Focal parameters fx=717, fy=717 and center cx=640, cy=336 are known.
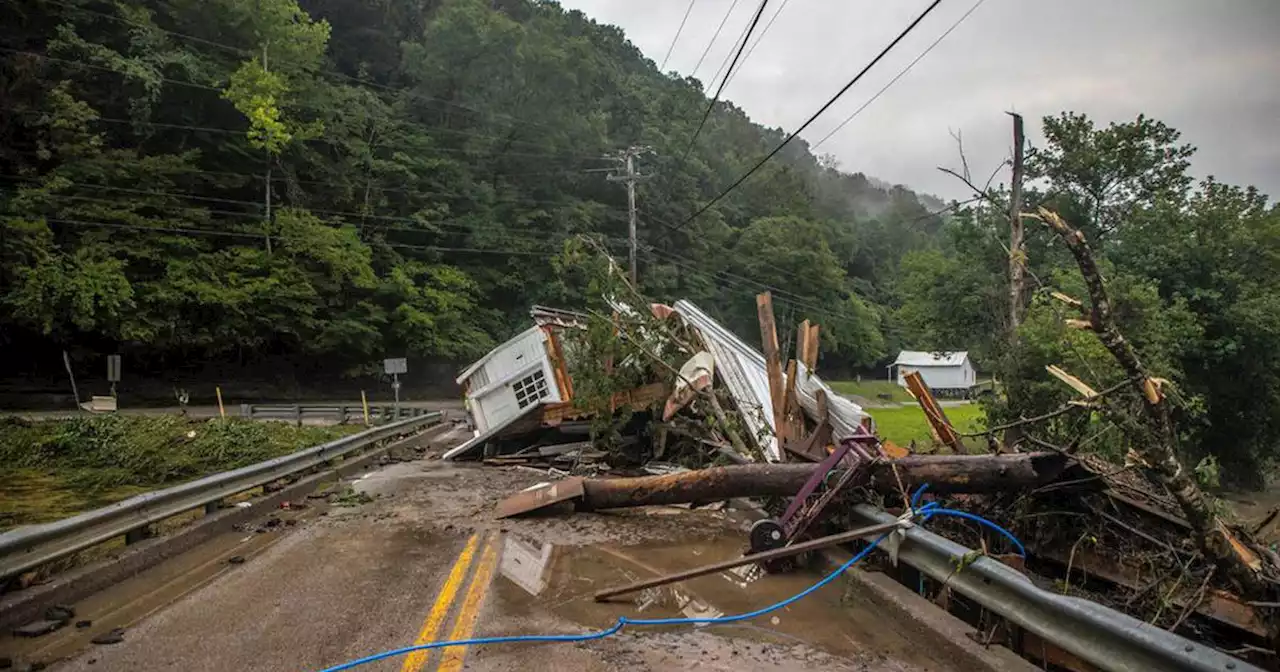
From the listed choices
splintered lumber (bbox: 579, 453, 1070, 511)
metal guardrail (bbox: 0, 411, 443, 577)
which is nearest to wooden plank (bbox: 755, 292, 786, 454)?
splintered lumber (bbox: 579, 453, 1070, 511)

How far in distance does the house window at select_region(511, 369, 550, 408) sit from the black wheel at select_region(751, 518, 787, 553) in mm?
10288

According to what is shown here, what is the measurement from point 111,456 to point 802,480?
39.5 ft

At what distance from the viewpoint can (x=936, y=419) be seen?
8.23 meters

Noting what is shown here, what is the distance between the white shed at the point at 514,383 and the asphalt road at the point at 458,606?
25.4 feet

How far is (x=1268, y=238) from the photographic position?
22594 mm

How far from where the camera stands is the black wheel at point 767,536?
607cm

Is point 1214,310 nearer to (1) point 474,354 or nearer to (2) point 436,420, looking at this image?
(2) point 436,420

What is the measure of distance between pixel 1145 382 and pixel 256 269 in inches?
1550

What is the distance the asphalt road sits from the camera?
4219mm

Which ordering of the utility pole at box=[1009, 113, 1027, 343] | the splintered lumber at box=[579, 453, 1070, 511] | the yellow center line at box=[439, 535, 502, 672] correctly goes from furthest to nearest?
the utility pole at box=[1009, 113, 1027, 343] → the splintered lumber at box=[579, 453, 1070, 511] → the yellow center line at box=[439, 535, 502, 672]

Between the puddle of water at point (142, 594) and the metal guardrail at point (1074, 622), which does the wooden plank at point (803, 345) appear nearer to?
the metal guardrail at point (1074, 622)

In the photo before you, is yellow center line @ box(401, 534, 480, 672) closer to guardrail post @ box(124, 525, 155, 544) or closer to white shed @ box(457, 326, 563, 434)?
guardrail post @ box(124, 525, 155, 544)

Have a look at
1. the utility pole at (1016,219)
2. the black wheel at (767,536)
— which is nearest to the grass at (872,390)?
the utility pole at (1016,219)

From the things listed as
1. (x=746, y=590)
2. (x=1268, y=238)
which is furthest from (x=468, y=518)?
(x=1268, y=238)
